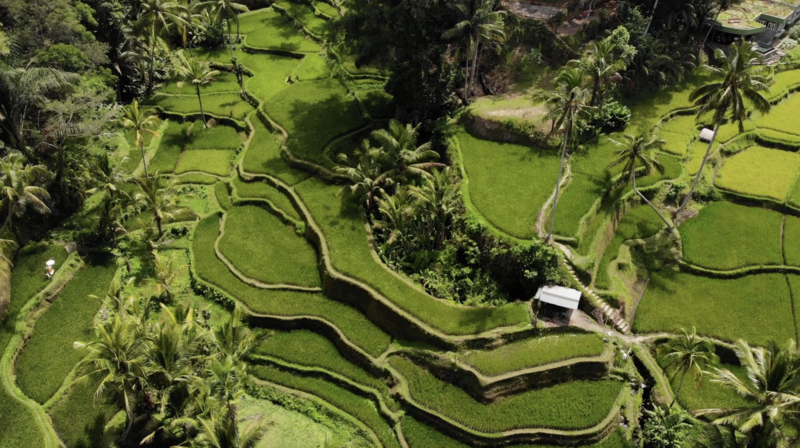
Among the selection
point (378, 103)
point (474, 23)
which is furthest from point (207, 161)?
point (474, 23)

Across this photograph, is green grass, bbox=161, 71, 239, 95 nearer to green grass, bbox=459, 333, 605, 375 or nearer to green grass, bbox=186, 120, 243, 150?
green grass, bbox=186, 120, 243, 150

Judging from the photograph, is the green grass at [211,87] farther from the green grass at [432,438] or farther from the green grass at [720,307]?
the green grass at [720,307]

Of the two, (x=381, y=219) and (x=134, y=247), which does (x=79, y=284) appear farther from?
(x=381, y=219)

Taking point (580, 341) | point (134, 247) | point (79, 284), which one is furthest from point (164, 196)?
point (580, 341)

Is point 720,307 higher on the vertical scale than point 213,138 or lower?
higher

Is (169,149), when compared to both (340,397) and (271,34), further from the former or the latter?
(340,397)

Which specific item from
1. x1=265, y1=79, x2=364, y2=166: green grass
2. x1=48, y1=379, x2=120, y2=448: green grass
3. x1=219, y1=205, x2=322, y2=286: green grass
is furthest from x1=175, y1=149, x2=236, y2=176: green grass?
x1=48, y1=379, x2=120, y2=448: green grass

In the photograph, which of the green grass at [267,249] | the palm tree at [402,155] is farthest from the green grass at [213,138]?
the palm tree at [402,155]
